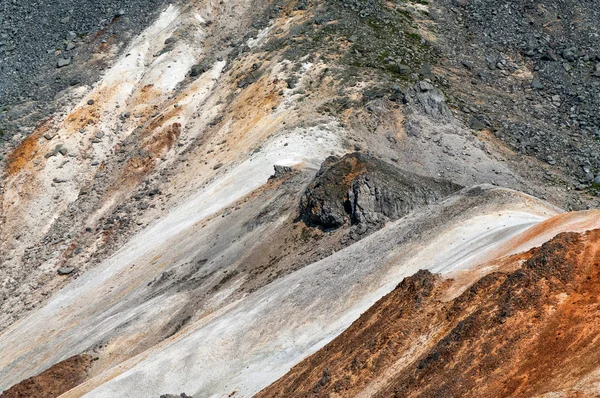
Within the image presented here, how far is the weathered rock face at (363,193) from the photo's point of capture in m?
39.7

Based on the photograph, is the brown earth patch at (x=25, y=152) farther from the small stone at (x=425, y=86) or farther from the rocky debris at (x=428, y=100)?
the small stone at (x=425, y=86)

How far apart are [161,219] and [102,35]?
28309mm

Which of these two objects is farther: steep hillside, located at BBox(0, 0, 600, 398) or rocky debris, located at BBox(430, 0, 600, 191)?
rocky debris, located at BBox(430, 0, 600, 191)

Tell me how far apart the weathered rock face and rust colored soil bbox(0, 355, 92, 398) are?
481 inches

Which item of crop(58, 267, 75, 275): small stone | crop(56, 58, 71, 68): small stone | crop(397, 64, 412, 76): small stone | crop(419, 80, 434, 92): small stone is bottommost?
crop(419, 80, 434, 92): small stone

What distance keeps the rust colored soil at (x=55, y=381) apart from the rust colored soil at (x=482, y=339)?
13130mm

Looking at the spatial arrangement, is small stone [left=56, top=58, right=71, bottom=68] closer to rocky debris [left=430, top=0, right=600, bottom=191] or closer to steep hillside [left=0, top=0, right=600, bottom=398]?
steep hillside [left=0, top=0, right=600, bottom=398]

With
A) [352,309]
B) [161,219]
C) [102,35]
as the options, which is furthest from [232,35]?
[352,309]

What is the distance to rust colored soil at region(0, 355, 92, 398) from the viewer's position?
35.9 m

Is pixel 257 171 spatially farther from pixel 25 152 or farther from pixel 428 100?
pixel 25 152

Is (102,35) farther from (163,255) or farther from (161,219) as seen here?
(163,255)

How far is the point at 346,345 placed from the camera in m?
25.0

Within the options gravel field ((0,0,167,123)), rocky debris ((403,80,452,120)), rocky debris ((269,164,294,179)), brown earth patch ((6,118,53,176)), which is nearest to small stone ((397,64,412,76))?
rocky debris ((403,80,452,120))

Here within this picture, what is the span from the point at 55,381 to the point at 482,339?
21.5 m
